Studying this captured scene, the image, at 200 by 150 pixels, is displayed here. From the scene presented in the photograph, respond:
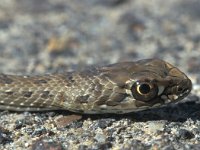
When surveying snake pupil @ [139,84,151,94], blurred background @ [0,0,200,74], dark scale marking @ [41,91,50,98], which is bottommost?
snake pupil @ [139,84,151,94]

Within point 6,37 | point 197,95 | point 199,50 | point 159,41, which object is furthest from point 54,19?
point 197,95

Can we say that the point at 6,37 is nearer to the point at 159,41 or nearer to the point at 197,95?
the point at 159,41

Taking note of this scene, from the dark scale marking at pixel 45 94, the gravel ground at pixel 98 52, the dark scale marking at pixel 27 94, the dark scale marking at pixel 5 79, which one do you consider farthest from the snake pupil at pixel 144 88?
the dark scale marking at pixel 5 79

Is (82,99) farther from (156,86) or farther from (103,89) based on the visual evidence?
(156,86)

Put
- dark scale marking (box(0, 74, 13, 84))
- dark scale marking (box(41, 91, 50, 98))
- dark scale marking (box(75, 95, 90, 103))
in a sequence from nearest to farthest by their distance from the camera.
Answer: dark scale marking (box(75, 95, 90, 103)) → dark scale marking (box(41, 91, 50, 98)) → dark scale marking (box(0, 74, 13, 84))

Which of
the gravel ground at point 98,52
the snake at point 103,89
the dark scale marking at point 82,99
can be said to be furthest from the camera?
the dark scale marking at point 82,99

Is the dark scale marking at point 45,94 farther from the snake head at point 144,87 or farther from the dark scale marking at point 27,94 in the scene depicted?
the snake head at point 144,87

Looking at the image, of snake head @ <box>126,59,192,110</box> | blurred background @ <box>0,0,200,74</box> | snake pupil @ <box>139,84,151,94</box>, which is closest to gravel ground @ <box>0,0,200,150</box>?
blurred background @ <box>0,0,200,74</box>

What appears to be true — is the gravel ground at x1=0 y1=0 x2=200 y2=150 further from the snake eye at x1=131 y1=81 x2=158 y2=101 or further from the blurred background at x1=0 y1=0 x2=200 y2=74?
the snake eye at x1=131 y1=81 x2=158 y2=101

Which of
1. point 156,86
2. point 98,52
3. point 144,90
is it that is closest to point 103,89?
point 144,90
